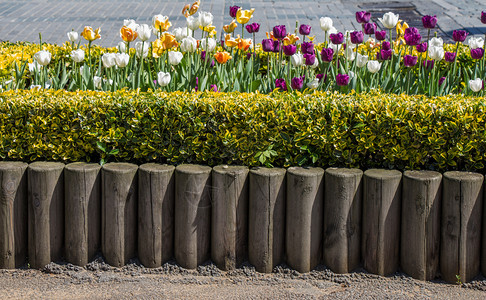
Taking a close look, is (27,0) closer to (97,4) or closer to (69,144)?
(97,4)

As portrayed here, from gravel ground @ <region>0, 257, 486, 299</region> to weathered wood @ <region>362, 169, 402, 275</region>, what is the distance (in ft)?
0.27

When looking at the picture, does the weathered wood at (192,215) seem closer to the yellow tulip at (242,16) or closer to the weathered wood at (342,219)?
the weathered wood at (342,219)

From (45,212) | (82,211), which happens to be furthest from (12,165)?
(82,211)

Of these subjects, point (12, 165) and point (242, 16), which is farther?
point (242, 16)

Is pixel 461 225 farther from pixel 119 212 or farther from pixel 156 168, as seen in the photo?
pixel 119 212

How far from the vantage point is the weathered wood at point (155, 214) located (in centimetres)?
345

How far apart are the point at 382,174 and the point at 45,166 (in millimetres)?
1868

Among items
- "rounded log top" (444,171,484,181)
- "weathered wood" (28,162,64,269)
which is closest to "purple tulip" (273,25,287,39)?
"rounded log top" (444,171,484,181)

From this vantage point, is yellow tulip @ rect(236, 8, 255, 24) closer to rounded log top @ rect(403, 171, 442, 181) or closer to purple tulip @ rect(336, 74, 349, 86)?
purple tulip @ rect(336, 74, 349, 86)

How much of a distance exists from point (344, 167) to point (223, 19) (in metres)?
7.47

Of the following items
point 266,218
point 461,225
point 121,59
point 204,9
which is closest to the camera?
point 461,225

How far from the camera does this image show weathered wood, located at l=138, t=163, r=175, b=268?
3.45m

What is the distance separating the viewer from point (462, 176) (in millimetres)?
3330

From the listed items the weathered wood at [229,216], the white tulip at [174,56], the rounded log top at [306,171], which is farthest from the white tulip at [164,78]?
the rounded log top at [306,171]
